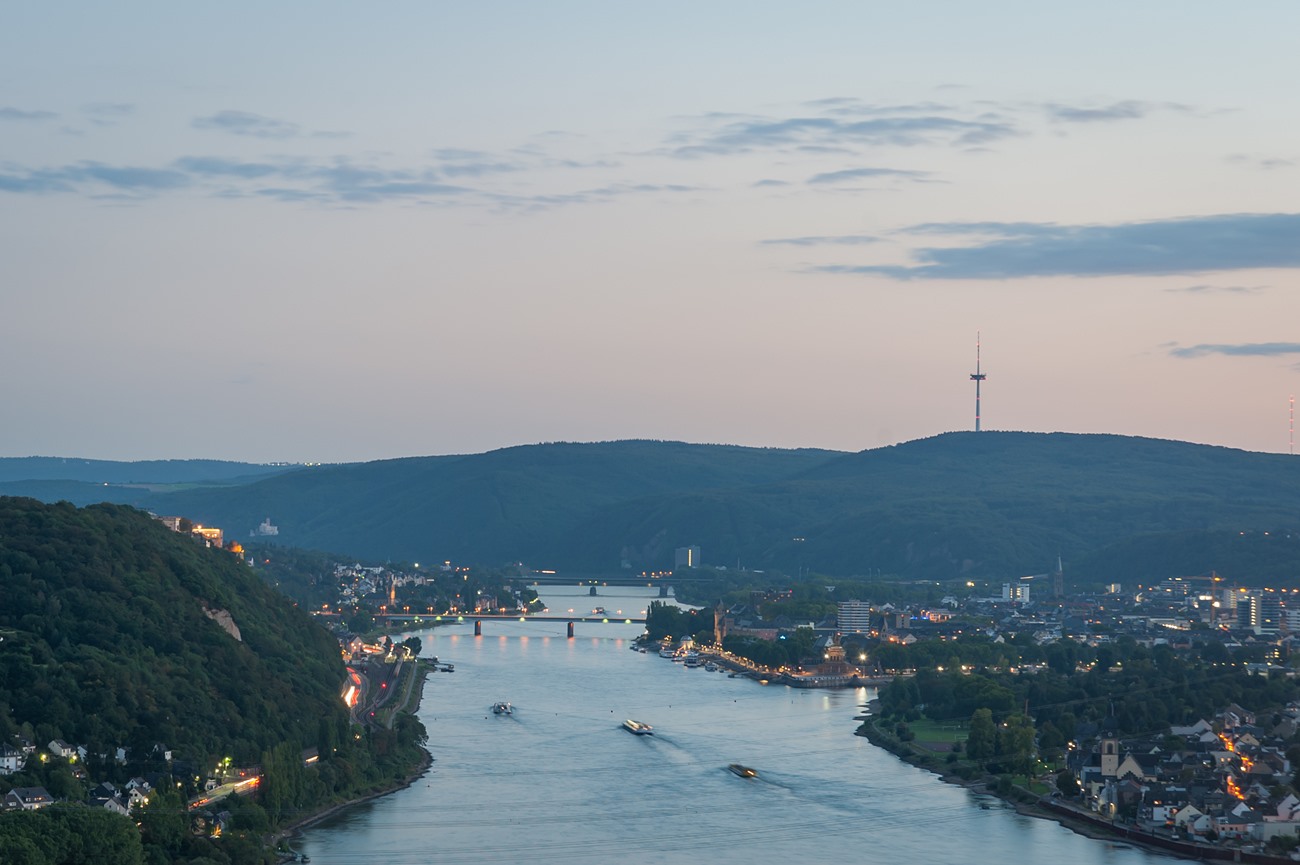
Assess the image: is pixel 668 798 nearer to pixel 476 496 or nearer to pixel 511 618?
pixel 511 618

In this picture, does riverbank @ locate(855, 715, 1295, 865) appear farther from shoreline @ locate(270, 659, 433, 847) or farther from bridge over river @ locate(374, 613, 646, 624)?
bridge over river @ locate(374, 613, 646, 624)

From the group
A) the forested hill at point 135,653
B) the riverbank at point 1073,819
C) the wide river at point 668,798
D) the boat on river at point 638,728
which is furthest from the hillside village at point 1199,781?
the forested hill at point 135,653

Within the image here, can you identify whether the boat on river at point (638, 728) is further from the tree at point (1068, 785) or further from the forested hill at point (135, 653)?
the tree at point (1068, 785)

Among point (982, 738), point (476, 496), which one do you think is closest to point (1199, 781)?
point (982, 738)

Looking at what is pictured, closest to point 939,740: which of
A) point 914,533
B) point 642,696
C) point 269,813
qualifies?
point 642,696

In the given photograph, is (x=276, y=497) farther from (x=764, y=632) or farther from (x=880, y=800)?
(x=880, y=800)

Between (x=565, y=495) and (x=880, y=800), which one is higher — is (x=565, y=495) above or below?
above
